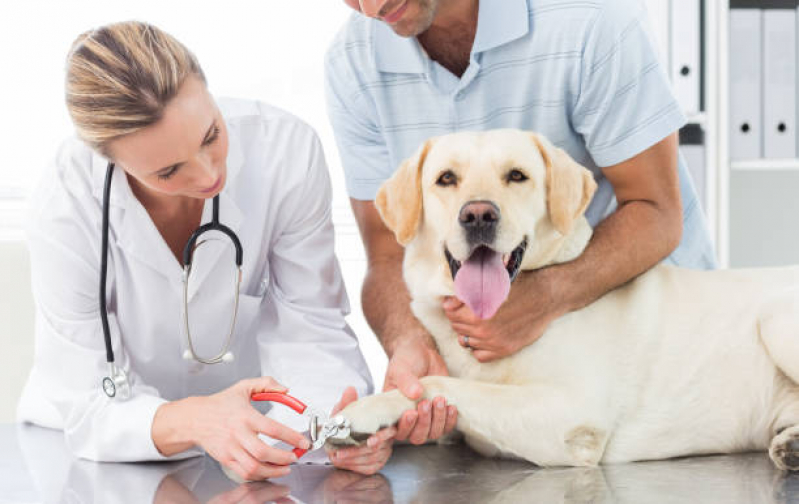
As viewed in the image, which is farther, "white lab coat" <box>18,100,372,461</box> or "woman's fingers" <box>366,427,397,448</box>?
"white lab coat" <box>18,100,372,461</box>

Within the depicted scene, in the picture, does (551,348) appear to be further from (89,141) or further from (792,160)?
(792,160)

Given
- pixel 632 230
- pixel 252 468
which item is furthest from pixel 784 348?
pixel 252 468

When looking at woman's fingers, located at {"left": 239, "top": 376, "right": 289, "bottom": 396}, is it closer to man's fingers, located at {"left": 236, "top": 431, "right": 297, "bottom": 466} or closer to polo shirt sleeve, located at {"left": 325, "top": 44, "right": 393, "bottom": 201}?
man's fingers, located at {"left": 236, "top": 431, "right": 297, "bottom": 466}

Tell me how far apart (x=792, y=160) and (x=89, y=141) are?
220 centimetres

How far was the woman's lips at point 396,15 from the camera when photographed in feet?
5.44

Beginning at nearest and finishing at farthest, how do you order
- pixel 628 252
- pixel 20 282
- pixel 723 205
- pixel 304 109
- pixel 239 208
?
1. pixel 628 252
2. pixel 239 208
3. pixel 20 282
4. pixel 723 205
5. pixel 304 109

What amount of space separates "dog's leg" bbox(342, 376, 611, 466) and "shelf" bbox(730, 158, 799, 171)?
165 centimetres

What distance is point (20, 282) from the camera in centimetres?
240

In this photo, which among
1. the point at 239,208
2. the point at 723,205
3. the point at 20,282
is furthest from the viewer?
the point at 723,205

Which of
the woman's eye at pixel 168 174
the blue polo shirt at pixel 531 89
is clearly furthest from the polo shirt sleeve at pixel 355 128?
the woman's eye at pixel 168 174

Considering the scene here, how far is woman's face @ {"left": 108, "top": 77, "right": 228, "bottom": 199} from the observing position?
4.65ft

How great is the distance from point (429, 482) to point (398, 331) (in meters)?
0.45

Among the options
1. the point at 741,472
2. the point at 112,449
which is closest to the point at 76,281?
the point at 112,449

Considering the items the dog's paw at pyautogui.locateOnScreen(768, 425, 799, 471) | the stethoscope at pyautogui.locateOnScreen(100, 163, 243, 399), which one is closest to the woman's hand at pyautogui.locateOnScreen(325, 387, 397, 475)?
the stethoscope at pyautogui.locateOnScreen(100, 163, 243, 399)
